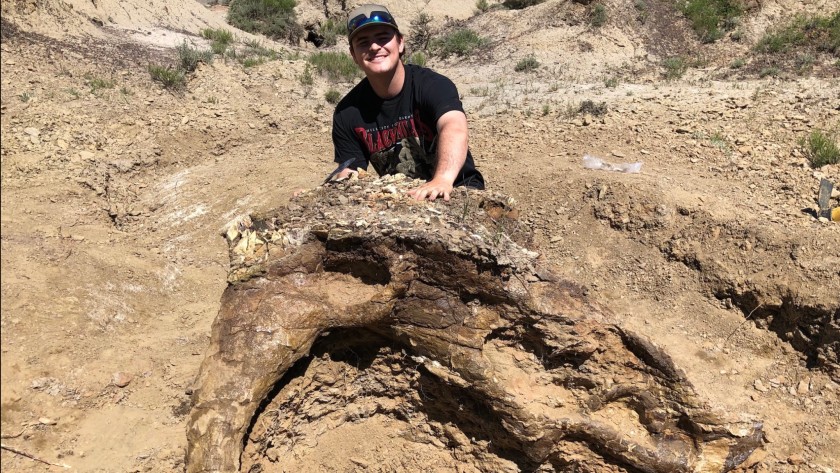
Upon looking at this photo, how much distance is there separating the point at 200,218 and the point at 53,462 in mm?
4111

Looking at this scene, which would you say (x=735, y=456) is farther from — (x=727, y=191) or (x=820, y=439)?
(x=727, y=191)

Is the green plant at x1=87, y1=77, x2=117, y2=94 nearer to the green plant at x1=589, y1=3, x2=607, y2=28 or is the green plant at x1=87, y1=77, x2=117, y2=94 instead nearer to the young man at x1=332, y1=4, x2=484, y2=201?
the young man at x1=332, y1=4, x2=484, y2=201

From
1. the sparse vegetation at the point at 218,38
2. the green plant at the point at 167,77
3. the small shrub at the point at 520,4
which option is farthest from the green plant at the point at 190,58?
the small shrub at the point at 520,4

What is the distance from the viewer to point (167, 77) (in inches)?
328

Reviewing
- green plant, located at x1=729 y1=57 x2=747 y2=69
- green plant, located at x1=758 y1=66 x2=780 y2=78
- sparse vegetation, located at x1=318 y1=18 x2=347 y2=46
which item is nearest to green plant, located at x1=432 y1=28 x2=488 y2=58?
sparse vegetation, located at x1=318 y1=18 x2=347 y2=46

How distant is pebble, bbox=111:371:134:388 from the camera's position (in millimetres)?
3010

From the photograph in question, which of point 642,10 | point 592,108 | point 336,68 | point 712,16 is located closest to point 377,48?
point 592,108

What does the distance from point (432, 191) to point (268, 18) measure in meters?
15.2

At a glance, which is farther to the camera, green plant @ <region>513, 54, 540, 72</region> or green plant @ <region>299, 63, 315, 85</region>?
green plant @ <region>513, 54, 540, 72</region>

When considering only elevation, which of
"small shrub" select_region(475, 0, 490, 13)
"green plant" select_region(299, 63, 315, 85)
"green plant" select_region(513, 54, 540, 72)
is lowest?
"green plant" select_region(513, 54, 540, 72)

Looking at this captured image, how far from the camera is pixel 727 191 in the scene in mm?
5824

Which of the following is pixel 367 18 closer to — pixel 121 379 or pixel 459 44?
pixel 121 379

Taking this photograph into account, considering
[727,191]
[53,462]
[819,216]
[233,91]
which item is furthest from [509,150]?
[53,462]

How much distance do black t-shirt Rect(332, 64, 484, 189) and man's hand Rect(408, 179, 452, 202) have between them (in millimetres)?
545
